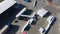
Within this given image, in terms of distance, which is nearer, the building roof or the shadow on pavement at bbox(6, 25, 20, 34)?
the shadow on pavement at bbox(6, 25, 20, 34)

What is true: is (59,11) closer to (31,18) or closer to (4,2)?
(31,18)

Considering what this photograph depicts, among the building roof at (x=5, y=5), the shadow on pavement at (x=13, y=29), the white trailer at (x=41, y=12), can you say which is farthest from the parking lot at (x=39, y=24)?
the building roof at (x=5, y=5)

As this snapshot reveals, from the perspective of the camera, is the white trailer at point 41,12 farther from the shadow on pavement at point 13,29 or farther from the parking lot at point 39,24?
the shadow on pavement at point 13,29

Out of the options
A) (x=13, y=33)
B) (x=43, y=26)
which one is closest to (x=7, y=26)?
(x=13, y=33)

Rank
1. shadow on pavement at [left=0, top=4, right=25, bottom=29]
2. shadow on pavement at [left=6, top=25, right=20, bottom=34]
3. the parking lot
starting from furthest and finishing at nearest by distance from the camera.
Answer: shadow on pavement at [left=0, top=4, right=25, bottom=29] → the parking lot → shadow on pavement at [left=6, top=25, right=20, bottom=34]

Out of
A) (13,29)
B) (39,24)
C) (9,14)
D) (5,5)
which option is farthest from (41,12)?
(13,29)

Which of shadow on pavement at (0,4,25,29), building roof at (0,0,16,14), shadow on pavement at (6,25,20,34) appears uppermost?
building roof at (0,0,16,14)

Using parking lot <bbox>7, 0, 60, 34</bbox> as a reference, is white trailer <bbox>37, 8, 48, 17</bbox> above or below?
above

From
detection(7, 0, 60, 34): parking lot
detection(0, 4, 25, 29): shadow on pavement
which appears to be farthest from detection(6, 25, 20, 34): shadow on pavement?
detection(0, 4, 25, 29): shadow on pavement

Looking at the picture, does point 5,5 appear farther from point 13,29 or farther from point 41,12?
point 41,12

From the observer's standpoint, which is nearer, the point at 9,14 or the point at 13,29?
the point at 13,29

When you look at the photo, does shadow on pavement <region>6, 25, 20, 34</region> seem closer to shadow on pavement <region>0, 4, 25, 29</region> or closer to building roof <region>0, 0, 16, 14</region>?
shadow on pavement <region>0, 4, 25, 29</region>

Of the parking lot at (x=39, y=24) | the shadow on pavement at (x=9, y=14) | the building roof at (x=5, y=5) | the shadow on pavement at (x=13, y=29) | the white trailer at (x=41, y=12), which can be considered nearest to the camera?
the shadow on pavement at (x=13, y=29)
